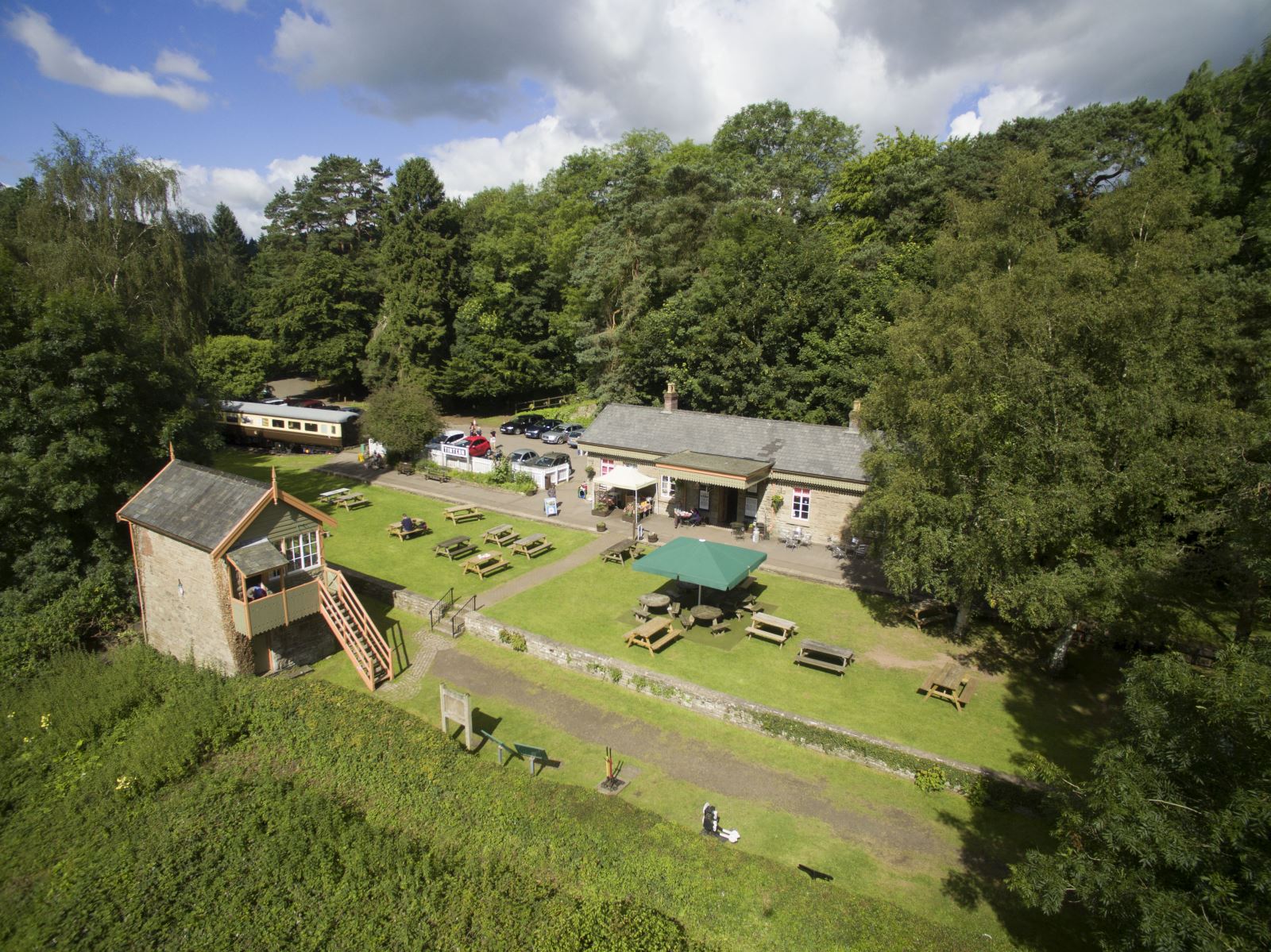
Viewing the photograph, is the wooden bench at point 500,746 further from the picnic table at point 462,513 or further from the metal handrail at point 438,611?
the picnic table at point 462,513

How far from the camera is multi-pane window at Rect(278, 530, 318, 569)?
17.2 meters

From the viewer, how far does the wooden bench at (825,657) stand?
17.0 m

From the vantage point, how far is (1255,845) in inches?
251

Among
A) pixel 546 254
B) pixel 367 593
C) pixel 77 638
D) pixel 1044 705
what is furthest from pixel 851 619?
pixel 546 254

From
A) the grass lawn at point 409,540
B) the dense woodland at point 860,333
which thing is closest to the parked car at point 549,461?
the grass lawn at point 409,540

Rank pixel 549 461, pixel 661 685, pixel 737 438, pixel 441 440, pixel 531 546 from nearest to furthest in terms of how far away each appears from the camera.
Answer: pixel 661 685 < pixel 531 546 < pixel 737 438 < pixel 549 461 < pixel 441 440

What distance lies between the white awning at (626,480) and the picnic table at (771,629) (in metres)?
9.96

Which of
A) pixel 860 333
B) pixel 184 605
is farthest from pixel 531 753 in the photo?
pixel 860 333

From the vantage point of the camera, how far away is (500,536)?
2611 cm

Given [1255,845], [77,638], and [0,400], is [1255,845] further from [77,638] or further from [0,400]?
[0,400]

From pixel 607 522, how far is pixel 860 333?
16.0 meters

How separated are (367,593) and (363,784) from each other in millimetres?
9588

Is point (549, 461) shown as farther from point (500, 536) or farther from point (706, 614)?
point (706, 614)

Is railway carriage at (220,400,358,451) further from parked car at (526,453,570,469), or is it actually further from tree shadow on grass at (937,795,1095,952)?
tree shadow on grass at (937,795,1095,952)
